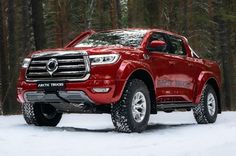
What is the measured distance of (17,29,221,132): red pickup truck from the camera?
8023mm

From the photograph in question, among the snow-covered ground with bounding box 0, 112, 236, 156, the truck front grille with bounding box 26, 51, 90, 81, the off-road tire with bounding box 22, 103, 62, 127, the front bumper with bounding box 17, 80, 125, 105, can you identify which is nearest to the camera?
the snow-covered ground with bounding box 0, 112, 236, 156

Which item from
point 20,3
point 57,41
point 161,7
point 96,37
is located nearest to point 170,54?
point 96,37

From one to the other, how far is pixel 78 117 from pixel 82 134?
4.28m

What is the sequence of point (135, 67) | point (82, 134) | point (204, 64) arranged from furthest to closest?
point (204, 64) < point (135, 67) < point (82, 134)

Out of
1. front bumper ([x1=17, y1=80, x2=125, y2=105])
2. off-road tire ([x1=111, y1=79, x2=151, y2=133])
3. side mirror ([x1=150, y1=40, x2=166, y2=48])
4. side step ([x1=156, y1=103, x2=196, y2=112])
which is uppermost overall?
side mirror ([x1=150, y1=40, x2=166, y2=48])

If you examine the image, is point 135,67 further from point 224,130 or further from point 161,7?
point 161,7

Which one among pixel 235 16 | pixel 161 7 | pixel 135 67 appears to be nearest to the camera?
pixel 135 67

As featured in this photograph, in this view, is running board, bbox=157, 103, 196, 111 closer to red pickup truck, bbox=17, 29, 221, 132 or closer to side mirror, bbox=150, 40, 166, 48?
red pickup truck, bbox=17, 29, 221, 132

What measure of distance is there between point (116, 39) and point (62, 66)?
1671mm

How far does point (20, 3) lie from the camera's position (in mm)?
31062

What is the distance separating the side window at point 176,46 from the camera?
34.2ft

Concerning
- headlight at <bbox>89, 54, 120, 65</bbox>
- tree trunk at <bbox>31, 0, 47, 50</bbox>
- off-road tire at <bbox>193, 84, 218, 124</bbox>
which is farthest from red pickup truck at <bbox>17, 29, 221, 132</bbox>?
tree trunk at <bbox>31, 0, 47, 50</bbox>

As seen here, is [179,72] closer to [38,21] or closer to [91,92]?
[91,92]

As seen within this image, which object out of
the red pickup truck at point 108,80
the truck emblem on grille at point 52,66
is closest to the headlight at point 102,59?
the red pickup truck at point 108,80
